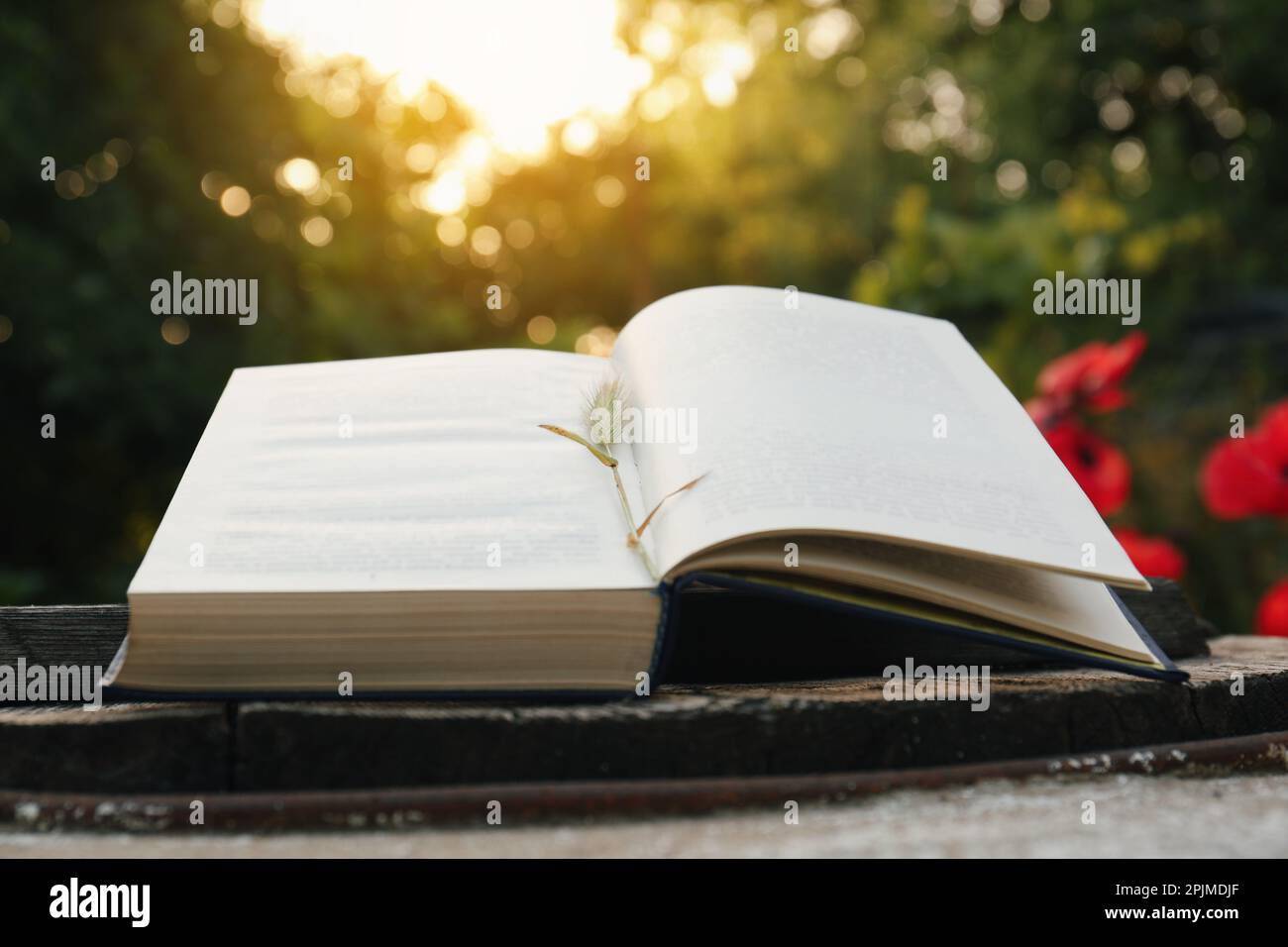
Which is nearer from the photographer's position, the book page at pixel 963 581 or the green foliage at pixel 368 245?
the book page at pixel 963 581

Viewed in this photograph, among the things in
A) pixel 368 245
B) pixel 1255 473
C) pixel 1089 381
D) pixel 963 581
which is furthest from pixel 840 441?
pixel 368 245

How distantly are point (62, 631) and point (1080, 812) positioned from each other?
0.83 m

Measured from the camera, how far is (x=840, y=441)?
2.71 ft

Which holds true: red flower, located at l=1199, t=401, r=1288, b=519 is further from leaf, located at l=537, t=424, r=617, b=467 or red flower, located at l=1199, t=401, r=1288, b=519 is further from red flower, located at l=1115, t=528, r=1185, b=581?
Answer: leaf, located at l=537, t=424, r=617, b=467

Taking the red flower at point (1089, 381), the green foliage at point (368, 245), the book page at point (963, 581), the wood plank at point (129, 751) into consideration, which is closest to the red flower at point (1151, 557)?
the red flower at point (1089, 381)

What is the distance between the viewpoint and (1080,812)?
26.5 inches

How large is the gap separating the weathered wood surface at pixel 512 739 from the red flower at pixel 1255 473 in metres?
1.03

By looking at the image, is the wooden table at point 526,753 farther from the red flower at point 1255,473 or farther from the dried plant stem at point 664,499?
the red flower at point 1255,473

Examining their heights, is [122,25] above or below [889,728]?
above

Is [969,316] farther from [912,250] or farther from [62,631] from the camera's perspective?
[62,631]

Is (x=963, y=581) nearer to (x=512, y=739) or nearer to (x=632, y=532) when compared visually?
(x=632, y=532)

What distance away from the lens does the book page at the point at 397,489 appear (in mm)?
723

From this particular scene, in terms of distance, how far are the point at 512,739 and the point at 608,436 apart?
308mm
